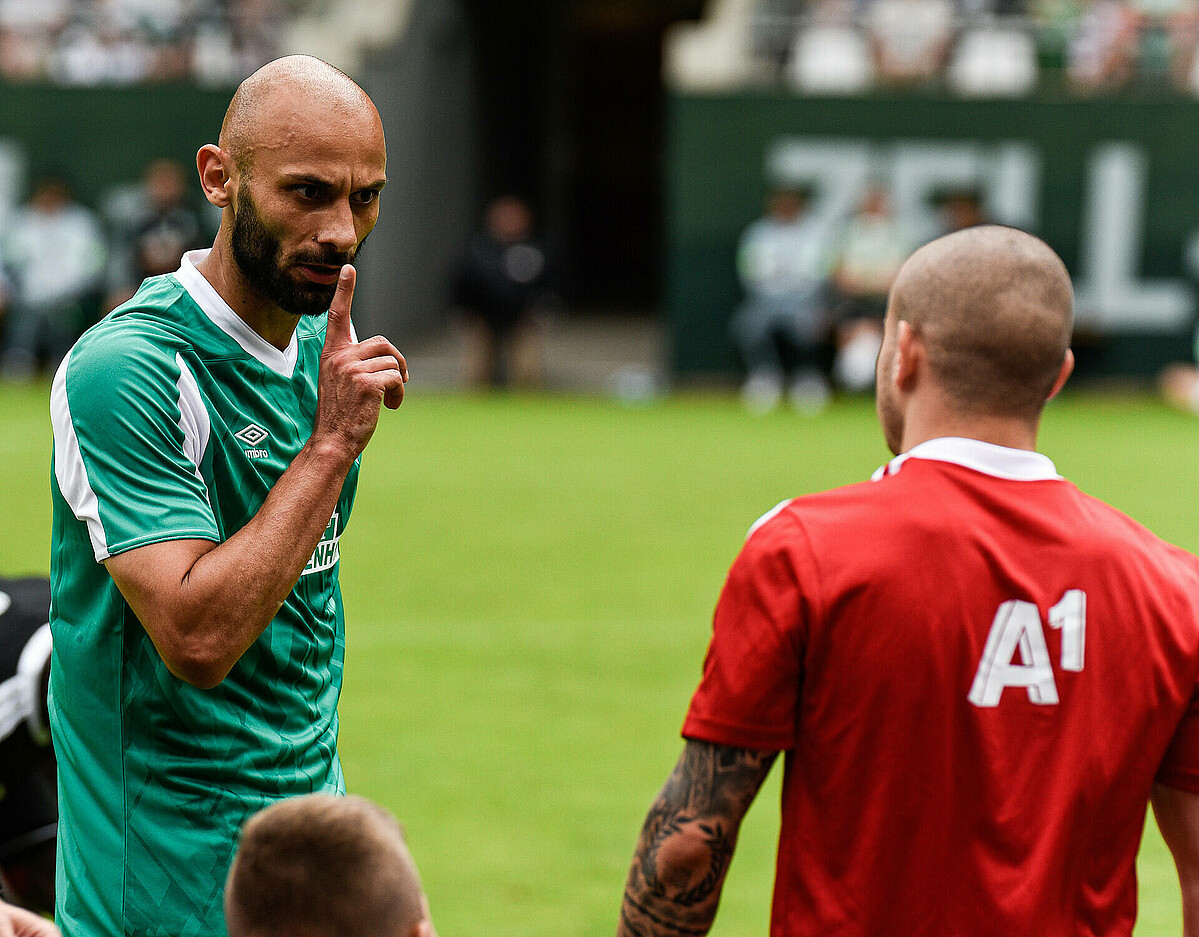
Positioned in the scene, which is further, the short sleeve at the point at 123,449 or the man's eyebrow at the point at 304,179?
the man's eyebrow at the point at 304,179

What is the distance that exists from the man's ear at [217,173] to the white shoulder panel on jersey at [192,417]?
32 cm

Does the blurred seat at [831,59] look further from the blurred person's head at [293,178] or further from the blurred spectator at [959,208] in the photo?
the blurred person's head at [293,178]

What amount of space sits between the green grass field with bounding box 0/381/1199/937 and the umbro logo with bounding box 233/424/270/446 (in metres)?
2.48

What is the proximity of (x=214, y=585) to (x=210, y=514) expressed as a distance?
6.1 inches

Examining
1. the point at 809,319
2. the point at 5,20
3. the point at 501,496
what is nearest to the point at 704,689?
the point at 501,496

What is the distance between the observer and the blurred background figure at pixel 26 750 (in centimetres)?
339

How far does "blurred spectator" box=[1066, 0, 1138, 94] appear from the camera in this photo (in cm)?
1909

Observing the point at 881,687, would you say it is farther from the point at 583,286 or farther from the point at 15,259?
the point at 583,286

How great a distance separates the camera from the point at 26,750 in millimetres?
3562

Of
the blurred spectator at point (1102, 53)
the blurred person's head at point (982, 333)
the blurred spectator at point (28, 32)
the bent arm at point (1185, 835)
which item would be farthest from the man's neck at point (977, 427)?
the blurred spectator at point (28, 32)

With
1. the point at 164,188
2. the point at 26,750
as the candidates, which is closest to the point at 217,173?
the point at 26,750

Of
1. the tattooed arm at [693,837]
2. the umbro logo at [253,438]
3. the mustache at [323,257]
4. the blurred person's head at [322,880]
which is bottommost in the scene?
the tattooed arm at [693,837]

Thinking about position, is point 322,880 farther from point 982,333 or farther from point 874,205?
point 874,205

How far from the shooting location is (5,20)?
67.4 ft
